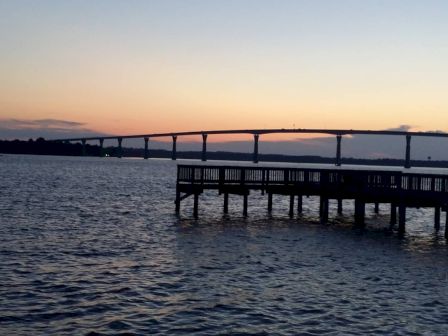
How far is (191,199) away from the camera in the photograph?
53.9m

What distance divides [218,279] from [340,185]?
56.8ft

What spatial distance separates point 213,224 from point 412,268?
48.9ft

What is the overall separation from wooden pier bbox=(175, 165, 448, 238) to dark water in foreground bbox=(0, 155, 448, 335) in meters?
1.92

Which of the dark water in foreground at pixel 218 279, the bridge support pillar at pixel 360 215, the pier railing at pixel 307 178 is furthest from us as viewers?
the bridge support pillar at pixel 360 215

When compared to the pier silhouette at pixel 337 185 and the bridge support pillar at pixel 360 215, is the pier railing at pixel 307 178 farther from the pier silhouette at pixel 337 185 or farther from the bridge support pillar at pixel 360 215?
the bridge support pillar at pixel 360 215

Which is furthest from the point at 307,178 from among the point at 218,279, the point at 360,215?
the point at 218,279

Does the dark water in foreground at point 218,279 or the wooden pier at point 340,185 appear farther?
the wooden pier at point 340,185

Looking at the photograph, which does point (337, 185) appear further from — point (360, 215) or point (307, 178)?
point (307, 178)

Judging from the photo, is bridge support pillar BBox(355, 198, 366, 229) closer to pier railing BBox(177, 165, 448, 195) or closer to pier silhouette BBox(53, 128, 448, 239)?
pier silhouette BBox(53, 128, 448, 239)

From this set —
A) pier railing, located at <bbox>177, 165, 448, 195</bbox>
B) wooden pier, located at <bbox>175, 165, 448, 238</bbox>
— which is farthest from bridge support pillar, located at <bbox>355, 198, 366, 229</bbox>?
pier railing, located at <bbox>177, 165, 448, 195</bbox>

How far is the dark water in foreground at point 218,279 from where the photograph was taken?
1413 cm

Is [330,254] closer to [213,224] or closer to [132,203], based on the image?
[213,224]

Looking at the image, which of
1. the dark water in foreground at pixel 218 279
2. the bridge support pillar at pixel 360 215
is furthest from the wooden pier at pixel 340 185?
the dark water in foreground at pixel 218 279

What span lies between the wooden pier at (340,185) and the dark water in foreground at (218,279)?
1.92 meters
